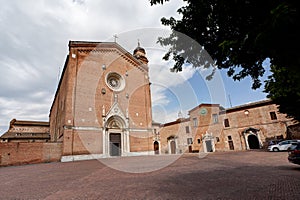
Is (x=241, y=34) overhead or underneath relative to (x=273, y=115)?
underneath

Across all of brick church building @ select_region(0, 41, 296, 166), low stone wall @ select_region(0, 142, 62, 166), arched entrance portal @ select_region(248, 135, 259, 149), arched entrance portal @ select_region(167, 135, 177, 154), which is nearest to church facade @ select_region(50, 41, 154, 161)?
brick church building @ select_region(0, 41, 296, 166)

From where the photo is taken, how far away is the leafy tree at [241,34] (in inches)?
72.9

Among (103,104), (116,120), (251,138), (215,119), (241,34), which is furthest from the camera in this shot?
(215,119)

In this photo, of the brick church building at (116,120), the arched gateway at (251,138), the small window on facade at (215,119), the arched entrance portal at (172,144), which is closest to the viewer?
the brick church building at (116,120)

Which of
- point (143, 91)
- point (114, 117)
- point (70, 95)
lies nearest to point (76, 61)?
point (70, 95)

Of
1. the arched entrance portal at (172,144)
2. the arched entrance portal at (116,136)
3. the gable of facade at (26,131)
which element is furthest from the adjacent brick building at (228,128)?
the gable of facade at (26,131)

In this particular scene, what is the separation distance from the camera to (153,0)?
3945 millimetres

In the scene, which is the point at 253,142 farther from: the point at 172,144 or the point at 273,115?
the point at 172,144

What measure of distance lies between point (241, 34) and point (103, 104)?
61.8 ft

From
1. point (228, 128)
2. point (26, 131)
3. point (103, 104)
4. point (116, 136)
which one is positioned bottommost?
point (116, 136)

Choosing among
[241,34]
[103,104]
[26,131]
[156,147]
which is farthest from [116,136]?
[26,131]

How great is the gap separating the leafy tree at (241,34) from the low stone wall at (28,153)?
54.3 ft

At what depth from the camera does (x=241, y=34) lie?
3.23 metres

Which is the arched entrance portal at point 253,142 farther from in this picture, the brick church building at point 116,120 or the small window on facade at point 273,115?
the small window on facade at point 273,115
